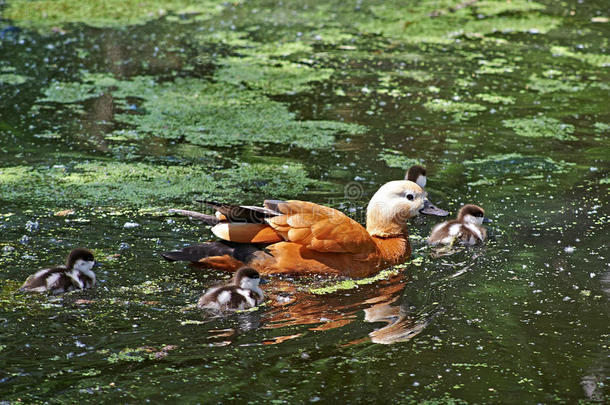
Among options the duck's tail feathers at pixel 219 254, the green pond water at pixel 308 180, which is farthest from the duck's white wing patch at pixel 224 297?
the duck's tail feathers at pixel 219 254

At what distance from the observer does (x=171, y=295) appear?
620cm

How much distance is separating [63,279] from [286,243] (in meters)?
1.68

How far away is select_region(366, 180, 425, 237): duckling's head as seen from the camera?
7168 millimetres

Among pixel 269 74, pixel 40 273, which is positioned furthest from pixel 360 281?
pixel 269 74

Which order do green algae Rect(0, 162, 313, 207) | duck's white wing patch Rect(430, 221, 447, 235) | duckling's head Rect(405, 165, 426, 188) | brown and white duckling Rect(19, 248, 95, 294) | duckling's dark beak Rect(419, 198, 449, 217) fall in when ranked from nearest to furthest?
brown and white duckling Rect(19, 248, 95, 294), duckling's dark beak Rect(419, 198, 449, 217), duck's white wing patch Rect(430, 221, 447, 235), green algae Rect(0, 162, 313, 207), duckling's head Rect(405, 165, 426, 188)

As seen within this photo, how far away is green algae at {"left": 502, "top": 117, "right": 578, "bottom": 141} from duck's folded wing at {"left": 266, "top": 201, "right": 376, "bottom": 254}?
13.1ft

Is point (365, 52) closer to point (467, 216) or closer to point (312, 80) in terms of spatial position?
point (312, 80)

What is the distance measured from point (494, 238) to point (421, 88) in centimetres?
445

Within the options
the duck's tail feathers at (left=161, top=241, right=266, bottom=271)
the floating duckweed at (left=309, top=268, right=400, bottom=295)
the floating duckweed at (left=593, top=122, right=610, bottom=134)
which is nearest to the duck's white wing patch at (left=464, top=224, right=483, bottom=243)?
the floating duckweed at (left=309, top=268, right=400, bottom=295)

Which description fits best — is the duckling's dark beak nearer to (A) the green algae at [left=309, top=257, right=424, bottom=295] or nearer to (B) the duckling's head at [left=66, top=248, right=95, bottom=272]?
(A) the green algae at [left=309, top=257, right=424, bottom=295]

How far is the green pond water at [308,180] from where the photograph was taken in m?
5.20

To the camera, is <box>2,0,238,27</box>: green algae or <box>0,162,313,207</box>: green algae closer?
<box>0,162,313,207</box>: green algae

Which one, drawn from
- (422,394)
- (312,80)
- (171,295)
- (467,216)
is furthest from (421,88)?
(422,394)

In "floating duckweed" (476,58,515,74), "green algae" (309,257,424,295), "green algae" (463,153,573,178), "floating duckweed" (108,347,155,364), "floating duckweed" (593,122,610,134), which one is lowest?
"green algae" (309,257,424,295)
